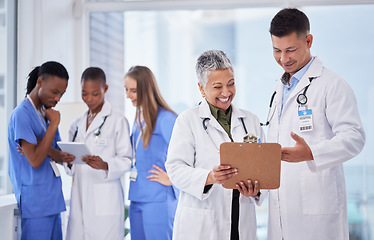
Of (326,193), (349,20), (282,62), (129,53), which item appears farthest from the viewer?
(129,53)

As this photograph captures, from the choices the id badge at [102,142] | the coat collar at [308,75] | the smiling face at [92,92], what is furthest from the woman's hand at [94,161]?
the coat collar at [308,75]

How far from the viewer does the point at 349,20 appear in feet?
13.4

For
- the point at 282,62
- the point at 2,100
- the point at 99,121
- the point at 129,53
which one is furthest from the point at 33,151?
the point at 129,53

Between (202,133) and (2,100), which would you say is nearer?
(202,133)

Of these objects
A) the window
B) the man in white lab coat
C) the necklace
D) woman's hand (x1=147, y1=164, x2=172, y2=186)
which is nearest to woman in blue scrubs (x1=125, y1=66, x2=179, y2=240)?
woman's hand (x1=147, y1=164, x2=172, y2=186)

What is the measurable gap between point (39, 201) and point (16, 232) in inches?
16.2

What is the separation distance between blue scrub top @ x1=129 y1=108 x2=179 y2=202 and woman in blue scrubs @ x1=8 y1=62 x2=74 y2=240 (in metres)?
0.51

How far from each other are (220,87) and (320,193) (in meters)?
0.72

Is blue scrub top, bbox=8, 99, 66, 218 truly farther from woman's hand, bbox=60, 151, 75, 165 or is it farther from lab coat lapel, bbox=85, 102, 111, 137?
lab coat lapel, bbox=85, 102, 111, 137

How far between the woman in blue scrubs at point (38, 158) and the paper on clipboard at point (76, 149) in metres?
0.07

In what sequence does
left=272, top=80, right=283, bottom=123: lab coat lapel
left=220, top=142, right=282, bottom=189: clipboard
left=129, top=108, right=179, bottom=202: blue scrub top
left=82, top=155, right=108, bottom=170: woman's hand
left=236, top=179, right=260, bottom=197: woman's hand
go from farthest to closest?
left=129, top=108, right=179, bottom=202: blue scrub top, left=82, top=155, right=108, bottom=170: woman's hand, left=272, top=80, right=283, bottom=123: lab coat lapel, left=236, top=179, right=260, bottom=197: woman's hand, left=220, top=142, right=282, bottom=189: clipboard

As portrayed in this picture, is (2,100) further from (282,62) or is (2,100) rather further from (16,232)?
(282,62)

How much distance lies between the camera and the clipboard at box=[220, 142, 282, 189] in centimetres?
165

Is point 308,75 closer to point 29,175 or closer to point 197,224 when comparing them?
point 197,224
